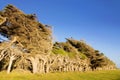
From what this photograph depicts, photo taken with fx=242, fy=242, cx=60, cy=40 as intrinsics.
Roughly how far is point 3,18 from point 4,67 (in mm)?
12843

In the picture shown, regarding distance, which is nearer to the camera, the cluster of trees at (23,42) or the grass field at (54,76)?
the grass field at (54,76)

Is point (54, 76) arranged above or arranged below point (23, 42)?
below

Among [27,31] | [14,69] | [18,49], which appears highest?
[27,31]

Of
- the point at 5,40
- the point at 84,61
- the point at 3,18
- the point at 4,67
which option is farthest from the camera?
the point at 84,61

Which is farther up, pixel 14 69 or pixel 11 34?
pixel 11 34

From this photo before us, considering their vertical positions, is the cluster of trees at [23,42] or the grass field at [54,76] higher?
the cluster of trees at [23,42]

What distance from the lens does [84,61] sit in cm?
8888

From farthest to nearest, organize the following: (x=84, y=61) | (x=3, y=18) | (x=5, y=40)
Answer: (x=84, y=61), (x=5, y=40), (x=3, y=18)

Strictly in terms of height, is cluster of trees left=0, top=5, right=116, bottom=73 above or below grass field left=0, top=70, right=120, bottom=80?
above

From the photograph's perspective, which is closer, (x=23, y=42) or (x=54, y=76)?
(x=54, y=76)

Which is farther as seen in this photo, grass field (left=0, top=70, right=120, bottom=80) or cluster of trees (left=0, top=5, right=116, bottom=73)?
cluster of trees (left=0, top=5, right=116, bottom=73)

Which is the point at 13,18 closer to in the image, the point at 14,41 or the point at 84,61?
the point at 14,41

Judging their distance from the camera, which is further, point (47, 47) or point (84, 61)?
point (84, 61)

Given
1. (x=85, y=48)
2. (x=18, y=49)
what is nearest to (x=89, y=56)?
(x=85, y=48)
